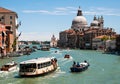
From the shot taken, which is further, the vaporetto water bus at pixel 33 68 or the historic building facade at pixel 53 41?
the historic building facade at pixel 53 41

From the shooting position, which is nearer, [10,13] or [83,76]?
[83,76]

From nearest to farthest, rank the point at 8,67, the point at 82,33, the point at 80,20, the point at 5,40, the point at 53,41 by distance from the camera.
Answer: the point at 8,67 < the point at 5,40 < the point at 82,33 < the point at 80,20 < the point at 53,41

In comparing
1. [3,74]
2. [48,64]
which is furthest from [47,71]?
[3,74]

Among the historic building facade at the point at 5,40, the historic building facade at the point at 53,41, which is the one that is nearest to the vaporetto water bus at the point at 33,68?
the historic building facade at the point at 5,40

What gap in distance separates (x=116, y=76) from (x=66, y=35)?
402 ft

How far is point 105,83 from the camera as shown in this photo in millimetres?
27875

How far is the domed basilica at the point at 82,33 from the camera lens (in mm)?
127312

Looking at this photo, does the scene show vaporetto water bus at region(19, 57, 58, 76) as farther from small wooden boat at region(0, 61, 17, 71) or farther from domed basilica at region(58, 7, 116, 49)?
domed basilica at region(58, 7, 116, 49)

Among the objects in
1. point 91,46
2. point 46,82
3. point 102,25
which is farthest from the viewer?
point 102,25

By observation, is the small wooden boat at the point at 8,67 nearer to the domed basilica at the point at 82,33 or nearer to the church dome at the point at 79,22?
the domed basilica at the point at 82,33

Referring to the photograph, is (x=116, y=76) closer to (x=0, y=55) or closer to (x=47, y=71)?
(x=47, y=71)

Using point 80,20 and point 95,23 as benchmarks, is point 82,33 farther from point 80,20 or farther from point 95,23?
point 80,20

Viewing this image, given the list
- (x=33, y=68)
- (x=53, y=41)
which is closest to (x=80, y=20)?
(x=53, y=41)

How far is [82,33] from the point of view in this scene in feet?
464
